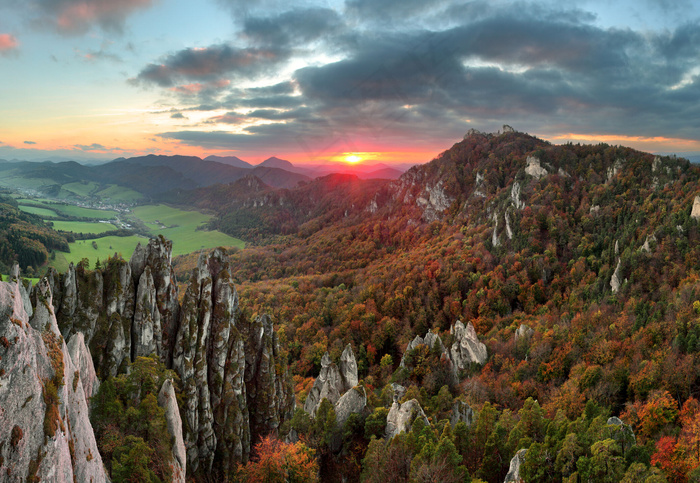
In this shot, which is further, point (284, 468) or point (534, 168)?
point (534, 168)

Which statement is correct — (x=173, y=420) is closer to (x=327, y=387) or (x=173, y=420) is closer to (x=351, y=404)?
(x=351, y=404)

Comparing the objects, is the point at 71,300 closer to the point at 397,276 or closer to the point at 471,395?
the point at 471,395

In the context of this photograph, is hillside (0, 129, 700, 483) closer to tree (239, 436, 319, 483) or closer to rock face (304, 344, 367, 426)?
tree (239, 436, 319, 483)

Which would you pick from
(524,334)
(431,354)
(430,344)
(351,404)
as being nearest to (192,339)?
(351,404)

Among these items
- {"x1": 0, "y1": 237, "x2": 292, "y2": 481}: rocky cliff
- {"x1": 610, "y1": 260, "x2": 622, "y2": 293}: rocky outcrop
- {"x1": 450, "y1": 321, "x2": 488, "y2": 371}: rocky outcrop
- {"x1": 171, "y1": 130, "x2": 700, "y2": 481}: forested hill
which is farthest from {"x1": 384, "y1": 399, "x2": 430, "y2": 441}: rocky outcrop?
{"x1": 610, "y1": 260, "x2": 622, "y2": 293}: rocky outcrop

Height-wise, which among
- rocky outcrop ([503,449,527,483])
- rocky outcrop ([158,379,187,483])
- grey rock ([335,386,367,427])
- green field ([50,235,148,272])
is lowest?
green field ([50,235,148,272])

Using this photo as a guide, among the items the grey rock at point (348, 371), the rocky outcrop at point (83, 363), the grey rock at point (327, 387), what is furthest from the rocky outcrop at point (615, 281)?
Answer: the rocky outcrop at point (83, 363)

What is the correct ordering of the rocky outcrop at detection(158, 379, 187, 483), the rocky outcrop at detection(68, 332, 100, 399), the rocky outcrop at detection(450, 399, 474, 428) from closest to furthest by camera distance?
the rocky outcrop at detection(68, 332, 100, 399) < the rocky outcrop at detection(158, 379, 187, 483) < the rocky outcrop at detection(450, 399, 474, 428)
